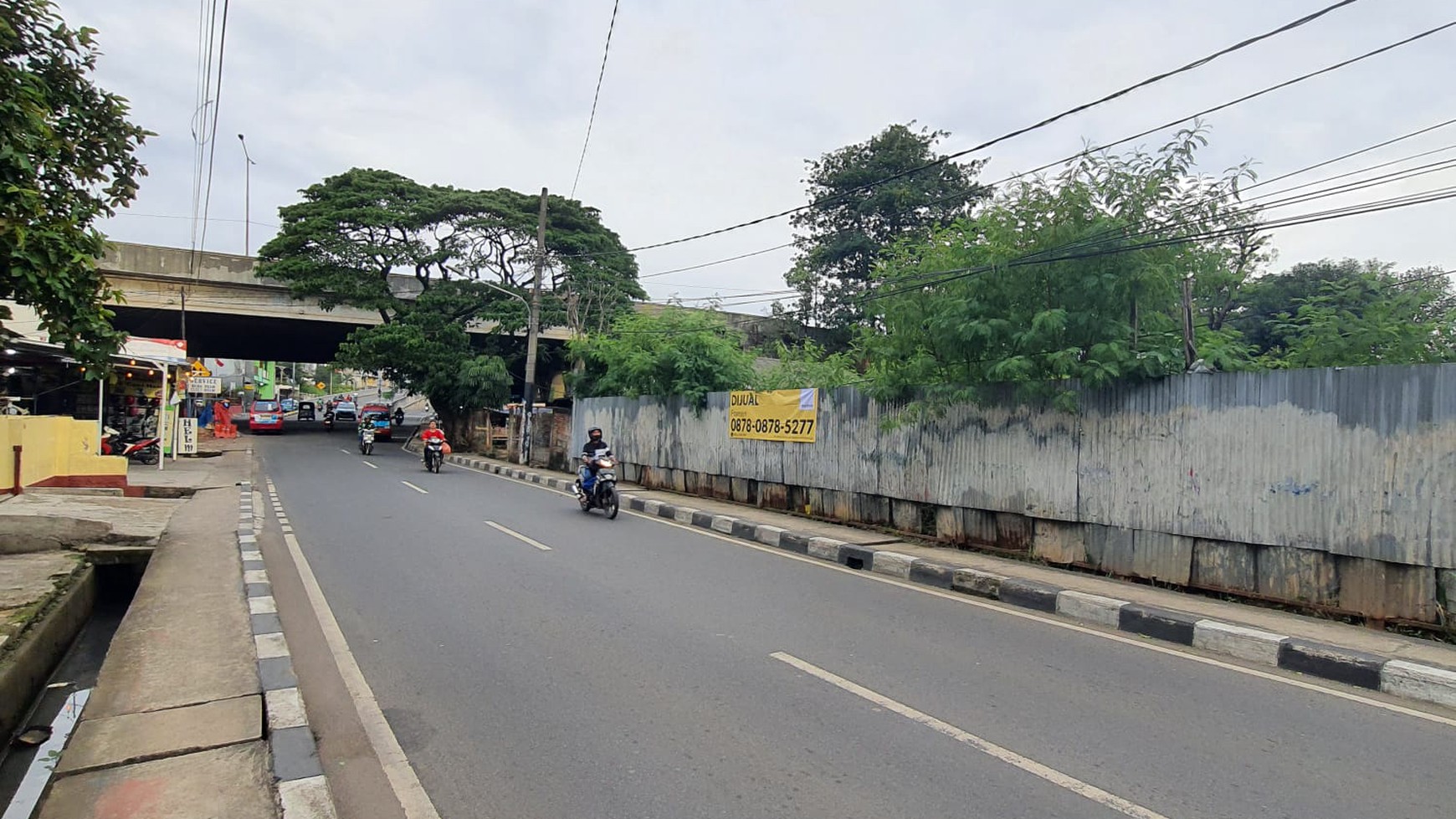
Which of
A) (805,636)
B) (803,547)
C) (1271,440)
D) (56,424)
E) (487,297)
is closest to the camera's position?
(805,636)

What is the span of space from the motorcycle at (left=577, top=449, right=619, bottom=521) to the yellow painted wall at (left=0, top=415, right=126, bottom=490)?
26.7 ft

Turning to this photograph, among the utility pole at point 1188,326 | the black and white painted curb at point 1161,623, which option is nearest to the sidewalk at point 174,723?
the black and white painted curb at point 1161,623

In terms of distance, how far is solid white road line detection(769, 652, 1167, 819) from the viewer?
331cm

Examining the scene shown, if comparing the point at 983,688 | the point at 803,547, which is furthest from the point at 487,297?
the point at 983,688

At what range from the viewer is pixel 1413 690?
4945 mm

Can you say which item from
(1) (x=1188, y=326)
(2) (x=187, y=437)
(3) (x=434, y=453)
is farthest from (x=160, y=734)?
(2) (x=187, y=437)

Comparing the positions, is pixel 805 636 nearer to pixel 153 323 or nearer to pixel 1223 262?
pixel 1223 262

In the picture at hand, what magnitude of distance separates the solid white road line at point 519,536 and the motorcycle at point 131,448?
1303cm

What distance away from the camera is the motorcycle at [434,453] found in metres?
21.5

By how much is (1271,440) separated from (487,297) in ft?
96.8

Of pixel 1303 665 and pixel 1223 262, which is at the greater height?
pixel 1223 262

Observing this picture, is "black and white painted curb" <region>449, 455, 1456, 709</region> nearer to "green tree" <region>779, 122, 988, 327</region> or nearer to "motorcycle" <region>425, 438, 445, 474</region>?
"motorcycle" <region>425, 438, 445, 474</region>

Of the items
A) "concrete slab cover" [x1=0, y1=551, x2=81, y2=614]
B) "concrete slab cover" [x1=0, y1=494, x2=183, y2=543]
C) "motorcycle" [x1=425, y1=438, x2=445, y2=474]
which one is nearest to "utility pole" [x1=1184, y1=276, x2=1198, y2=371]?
"concrete slab cover" [x1=0, y1=551, x2=81, y2=614]

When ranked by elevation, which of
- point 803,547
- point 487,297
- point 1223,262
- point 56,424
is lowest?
point 803,547
